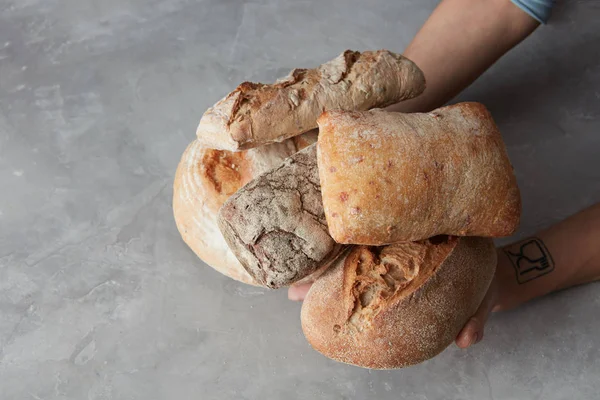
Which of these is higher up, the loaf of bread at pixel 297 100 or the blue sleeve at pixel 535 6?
the blue sleeve at pixel 535 6

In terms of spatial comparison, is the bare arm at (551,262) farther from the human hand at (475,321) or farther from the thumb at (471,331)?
the thumb at (471,331)

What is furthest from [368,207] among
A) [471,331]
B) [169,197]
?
[169,197]

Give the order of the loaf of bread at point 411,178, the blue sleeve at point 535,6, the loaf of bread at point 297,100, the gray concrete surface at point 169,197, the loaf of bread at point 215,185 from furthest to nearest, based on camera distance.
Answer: the blue sleeve at point 535,6, the gray concrete surface at point 169,197, the loaf of bread at point 215,185, the loaf of bread at point 297,100, the loaf of bread at point 411,178

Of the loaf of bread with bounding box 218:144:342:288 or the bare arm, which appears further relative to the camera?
the bare arm

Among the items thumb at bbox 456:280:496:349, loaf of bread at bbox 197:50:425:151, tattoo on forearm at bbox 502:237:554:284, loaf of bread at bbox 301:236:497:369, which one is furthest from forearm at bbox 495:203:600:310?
loaf of bread at bbox 197:50:425:151

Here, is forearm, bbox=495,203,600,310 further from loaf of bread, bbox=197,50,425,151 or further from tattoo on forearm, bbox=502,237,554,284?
loaf of bread, bbox=197,50,425,151

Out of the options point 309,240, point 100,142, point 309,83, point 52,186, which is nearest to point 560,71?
point 309,83

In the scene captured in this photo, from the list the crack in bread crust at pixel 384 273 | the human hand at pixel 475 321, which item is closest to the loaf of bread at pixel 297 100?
the crack in bread crust at pixel 384 273
